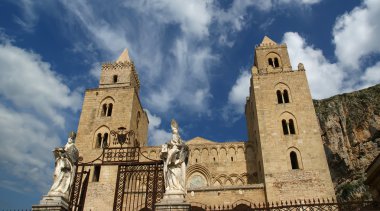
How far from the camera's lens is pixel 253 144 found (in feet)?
86.1

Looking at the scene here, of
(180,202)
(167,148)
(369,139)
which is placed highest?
(369,139)

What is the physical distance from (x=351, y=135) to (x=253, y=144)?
53.5ft

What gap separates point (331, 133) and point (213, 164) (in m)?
18.5

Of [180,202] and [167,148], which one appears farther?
[167,148]

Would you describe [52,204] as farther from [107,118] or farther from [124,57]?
[124,57]

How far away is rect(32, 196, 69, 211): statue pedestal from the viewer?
7859mm

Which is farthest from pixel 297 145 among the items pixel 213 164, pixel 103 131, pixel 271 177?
pixel 103 131

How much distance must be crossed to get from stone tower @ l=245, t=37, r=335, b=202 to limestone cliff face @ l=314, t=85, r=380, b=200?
43.0 ft

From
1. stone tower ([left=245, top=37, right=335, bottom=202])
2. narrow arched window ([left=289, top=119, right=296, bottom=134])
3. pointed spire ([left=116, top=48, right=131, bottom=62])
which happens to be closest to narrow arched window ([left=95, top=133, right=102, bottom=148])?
pointed spire ([left=116, top=48, right=131, bottom=62])

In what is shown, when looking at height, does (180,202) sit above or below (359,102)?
below

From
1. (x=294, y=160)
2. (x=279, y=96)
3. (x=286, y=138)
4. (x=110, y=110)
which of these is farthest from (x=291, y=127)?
(x=110, y=110)

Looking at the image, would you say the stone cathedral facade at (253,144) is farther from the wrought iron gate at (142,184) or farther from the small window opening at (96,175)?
the wrought iron gate at (142,184)

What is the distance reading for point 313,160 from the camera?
71.1 ft

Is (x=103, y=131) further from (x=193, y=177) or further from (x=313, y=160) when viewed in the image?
(x=313, y=160)
